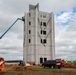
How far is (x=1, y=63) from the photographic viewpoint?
20578mm

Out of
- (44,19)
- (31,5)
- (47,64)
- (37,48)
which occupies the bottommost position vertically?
(47,64)

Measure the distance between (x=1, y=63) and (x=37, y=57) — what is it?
2474 inches

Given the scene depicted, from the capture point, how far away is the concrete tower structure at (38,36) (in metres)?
83.4

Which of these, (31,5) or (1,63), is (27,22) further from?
(1,63)

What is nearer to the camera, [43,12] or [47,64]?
[47,64]

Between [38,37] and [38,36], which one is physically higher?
[38,36]

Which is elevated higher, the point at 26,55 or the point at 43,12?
the point at 43,12

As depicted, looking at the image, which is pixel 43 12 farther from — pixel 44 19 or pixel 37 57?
pixel 37 57

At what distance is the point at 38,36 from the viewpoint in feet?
277

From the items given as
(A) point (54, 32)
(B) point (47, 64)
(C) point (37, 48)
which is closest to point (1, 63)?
(B) point (47, 64)

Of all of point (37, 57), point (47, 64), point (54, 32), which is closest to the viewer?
point (47, 64)

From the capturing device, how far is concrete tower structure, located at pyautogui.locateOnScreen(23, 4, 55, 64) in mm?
83375

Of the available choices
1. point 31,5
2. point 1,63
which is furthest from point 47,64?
point 31,5

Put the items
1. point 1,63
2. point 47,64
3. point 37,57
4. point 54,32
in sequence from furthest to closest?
point 54,32 → point 37,57 → point 47,64 → point 1,63
